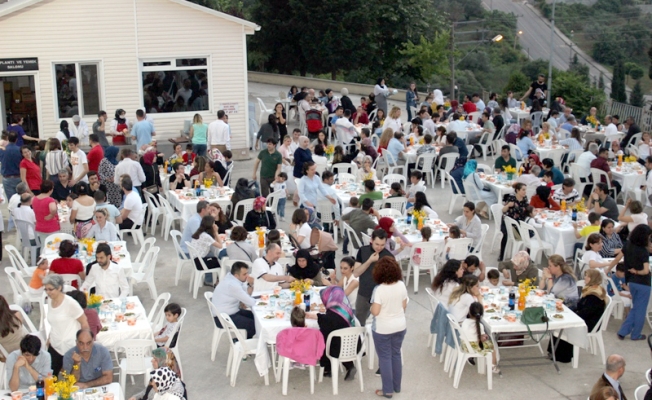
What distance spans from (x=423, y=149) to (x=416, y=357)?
8192 millimetres

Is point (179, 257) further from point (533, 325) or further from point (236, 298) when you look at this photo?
point (533, 325)

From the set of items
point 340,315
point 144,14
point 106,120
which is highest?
point 144,14

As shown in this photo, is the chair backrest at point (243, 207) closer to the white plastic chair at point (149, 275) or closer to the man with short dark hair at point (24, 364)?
the white plastic chair at point (149, 275)

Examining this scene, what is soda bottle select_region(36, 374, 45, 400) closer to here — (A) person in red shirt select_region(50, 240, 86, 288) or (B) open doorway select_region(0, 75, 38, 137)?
(A) person in red shirt select_region(50, 240, 86, 288)

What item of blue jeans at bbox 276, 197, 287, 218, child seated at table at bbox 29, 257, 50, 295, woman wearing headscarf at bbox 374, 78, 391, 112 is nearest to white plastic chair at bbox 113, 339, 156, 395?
child seated at table at bbox 29, 257, 50, 295

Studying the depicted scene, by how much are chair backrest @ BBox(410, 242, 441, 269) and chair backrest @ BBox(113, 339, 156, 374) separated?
4.64 meters

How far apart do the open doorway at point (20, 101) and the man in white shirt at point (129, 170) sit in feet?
18.8

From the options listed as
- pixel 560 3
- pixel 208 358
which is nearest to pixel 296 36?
pixel 208 358

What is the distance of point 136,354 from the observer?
9000mm

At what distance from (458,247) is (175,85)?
1031 centimetres

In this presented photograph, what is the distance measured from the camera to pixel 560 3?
82000 millimetres

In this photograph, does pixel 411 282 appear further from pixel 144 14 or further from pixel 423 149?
pixel 144 14

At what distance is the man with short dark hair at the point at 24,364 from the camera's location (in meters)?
8.16

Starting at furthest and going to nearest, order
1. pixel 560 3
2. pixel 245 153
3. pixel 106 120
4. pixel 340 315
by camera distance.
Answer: pixel 560 3
pixel 245 153
pixel 106 120
pixel 340 315
